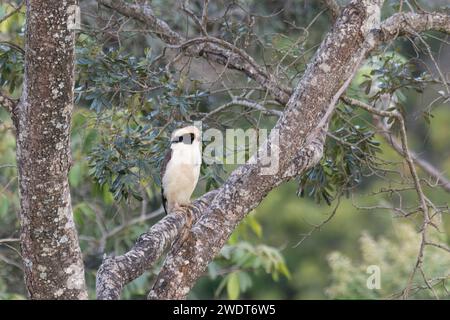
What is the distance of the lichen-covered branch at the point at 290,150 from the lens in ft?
11.3

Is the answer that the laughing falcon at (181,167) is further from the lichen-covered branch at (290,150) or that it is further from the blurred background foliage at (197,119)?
the lichen-covered branch at (290,150)

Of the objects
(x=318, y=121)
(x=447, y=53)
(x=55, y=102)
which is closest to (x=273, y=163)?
(x=318, y=121)

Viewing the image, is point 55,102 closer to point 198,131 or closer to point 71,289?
point 71,289

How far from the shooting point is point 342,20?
3838 mm

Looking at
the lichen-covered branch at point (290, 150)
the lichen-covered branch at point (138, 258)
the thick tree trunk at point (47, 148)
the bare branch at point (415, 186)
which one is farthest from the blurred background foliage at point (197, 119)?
the thick tree trunk at point (47, 148)

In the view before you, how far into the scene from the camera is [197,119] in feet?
15.5

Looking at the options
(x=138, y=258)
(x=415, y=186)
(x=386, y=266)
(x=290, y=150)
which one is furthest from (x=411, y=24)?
(x=386, y=266)

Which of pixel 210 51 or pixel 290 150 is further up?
pixel 210 51

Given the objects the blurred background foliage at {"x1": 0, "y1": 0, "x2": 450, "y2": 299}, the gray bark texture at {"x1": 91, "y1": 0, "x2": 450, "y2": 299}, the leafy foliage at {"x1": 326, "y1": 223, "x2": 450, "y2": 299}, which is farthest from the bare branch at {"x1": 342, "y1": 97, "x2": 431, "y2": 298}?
the leafy foliage at {"x1": 326, "y1": 223, "x2": 450, "y2": 299}

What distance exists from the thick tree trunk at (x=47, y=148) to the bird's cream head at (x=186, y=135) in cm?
123

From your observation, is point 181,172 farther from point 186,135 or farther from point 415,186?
point 415,186

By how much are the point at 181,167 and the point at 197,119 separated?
335 mm

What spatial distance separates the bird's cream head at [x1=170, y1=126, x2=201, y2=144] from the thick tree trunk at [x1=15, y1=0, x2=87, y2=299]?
123 cm

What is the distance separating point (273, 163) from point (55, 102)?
103 centimetres
